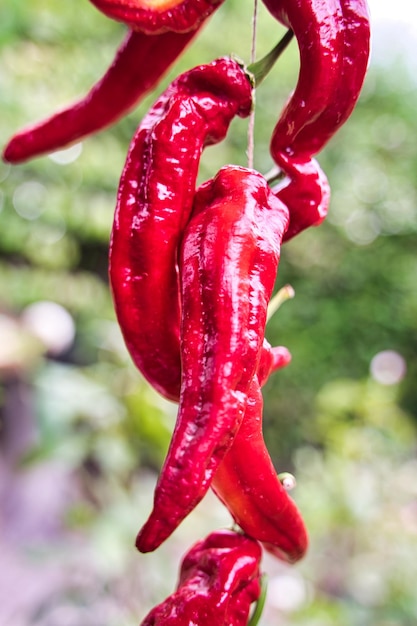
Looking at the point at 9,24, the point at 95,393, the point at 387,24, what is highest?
the point at 9,24

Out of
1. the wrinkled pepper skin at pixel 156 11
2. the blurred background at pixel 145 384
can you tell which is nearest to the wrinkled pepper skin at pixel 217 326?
the wrinkled pepper skin at pixel 156 11

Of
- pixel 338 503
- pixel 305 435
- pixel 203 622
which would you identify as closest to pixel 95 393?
pixel 338 503

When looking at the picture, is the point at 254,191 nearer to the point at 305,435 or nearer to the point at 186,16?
the point at 186,16

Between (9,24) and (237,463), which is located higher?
(237,463)

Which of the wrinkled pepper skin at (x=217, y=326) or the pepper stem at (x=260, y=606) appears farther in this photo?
the pepper stem at (x=260, y=606)

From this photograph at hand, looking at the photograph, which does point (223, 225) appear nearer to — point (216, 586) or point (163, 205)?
point (163, 205)

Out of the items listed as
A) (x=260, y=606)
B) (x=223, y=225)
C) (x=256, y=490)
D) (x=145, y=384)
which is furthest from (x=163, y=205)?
(x=145, y=384)

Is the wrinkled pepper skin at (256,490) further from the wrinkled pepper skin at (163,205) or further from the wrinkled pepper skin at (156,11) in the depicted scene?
the wrinkled pepper skin at (156,11)
